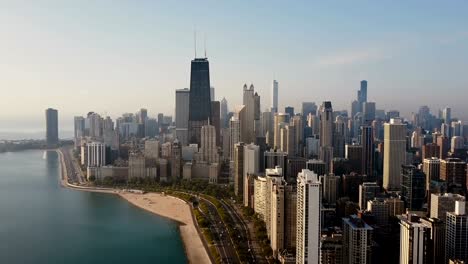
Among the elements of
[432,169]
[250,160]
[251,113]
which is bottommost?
[432,169]

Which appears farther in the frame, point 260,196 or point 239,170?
point 239,170

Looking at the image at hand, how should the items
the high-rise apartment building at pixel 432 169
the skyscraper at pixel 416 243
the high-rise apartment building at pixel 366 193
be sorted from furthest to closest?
the high-rise apartment building at pixel 432 169, the high-rise apartment building at pixel 366 193, the skyscraper at pixel 416 243

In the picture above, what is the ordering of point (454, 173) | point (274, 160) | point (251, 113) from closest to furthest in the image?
1. point (454, 173)
2. point (274, 160)
3. point (251, 113)

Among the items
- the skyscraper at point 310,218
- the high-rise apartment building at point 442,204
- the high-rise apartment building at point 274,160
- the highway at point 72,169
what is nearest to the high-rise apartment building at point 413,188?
the high-rise apartment building at point 442,204

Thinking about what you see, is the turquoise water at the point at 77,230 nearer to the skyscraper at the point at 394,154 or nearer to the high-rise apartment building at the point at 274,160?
the high-rise apartment building at the point at 274,160

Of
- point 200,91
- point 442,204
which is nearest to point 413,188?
point 442,204

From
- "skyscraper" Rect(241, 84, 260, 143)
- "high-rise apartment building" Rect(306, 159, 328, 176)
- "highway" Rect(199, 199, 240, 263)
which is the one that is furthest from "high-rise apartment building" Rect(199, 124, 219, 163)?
"highway" Rect(199, 199, 240, 263)

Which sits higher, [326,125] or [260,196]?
[326,125]

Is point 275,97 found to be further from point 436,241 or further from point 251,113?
point 436,241
